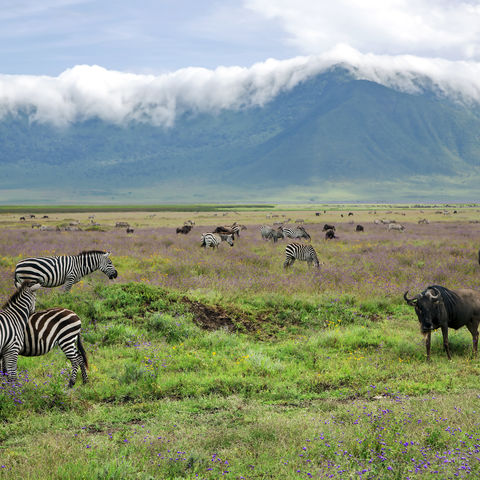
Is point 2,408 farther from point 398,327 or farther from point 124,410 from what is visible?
point 398,327

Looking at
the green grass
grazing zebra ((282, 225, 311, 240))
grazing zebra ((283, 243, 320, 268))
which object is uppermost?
Result: grazing zebra ((282, 225, 311, 240))

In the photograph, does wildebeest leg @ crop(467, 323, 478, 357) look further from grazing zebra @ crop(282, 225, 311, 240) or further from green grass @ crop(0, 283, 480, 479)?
grazing zebra @ crop(282, 225, 311, 240)

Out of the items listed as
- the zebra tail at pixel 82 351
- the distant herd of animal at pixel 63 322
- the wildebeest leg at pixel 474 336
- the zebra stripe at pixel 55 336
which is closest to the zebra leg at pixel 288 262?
the distant herd of animal at pixel 63 322

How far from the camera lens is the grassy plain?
6359 mm

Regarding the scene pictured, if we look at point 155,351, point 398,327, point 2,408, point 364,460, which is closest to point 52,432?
point 2,408

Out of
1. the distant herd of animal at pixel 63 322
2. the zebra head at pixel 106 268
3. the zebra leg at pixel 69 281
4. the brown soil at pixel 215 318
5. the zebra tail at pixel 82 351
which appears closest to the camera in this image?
the distant herd of animal at pixel 63 322

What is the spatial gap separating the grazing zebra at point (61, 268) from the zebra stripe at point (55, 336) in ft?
21.4

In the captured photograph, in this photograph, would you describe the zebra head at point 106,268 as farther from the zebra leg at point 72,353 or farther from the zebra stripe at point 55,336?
the zebra leg at point 72,353

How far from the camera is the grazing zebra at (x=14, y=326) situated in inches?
335

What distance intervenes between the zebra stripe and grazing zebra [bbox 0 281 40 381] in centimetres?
16

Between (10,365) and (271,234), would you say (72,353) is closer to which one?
(10,365)

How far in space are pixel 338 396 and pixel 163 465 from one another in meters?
3.87

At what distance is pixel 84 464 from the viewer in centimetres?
615

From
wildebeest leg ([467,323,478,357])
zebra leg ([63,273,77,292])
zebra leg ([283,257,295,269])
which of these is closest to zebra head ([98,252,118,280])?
zebra leg ([63,273,77,292])
